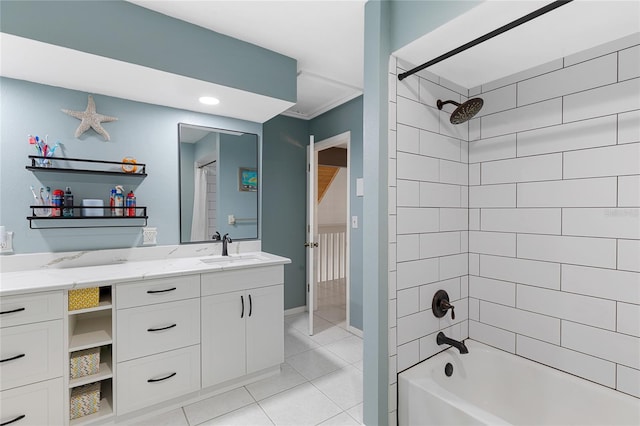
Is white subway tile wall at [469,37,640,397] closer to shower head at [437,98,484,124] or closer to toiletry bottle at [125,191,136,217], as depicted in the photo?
shower head at [437,98,484,124]

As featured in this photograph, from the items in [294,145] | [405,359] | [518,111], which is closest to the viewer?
[405,359]

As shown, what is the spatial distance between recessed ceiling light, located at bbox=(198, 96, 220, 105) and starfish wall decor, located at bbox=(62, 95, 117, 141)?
671mm

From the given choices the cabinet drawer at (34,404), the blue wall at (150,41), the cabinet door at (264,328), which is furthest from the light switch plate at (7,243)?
the cabinet door at (264,328)

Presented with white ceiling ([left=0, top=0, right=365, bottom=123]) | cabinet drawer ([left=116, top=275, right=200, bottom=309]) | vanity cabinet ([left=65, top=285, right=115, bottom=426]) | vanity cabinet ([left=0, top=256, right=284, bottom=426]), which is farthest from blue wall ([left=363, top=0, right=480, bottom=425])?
vanity cabinet ([left=65, top=285, right=115, bottom=426])

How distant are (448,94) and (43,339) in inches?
110

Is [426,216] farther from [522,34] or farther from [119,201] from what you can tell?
[119,201]

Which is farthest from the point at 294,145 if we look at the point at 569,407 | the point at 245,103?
the point at 569,407

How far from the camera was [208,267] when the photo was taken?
201 cm

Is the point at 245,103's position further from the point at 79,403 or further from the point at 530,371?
the point at 530,371

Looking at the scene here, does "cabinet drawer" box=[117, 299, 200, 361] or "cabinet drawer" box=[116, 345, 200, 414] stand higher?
"cabinet drawer" box=[117, 299, 200, 361]

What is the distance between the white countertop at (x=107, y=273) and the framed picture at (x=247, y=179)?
776 mm

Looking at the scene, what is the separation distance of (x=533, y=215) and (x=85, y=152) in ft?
9.94

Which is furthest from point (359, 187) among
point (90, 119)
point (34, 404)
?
point (34, 404)

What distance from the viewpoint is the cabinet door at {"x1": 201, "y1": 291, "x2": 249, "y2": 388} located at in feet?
6.55
